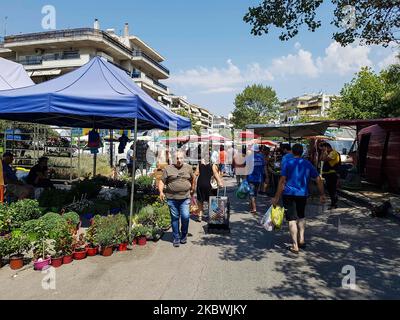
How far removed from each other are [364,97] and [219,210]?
35189 millimetres

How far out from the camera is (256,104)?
265 feet

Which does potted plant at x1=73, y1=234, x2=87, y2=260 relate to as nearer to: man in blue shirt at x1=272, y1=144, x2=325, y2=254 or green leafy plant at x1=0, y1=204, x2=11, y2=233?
green leafy plant at x1=0, y1=204, x2=11, y2=233

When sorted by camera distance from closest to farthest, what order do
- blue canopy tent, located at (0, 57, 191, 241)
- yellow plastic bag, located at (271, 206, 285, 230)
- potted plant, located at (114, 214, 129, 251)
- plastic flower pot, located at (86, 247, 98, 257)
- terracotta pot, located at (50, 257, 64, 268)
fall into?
terracotta pot, located at (50, 257, 64, 268) < plastic flower pot, located at (86, 247, 98, 257) < potted plant, located at (114, 214, 129, 251) < yellow plastic bag, located at (271, 206, 285, 230) < blue canopy tent, located at (0, 57, 191, 241)

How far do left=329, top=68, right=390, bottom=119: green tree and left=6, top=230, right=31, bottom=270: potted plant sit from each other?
36.4 metres

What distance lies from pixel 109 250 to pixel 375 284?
3813 millimetres

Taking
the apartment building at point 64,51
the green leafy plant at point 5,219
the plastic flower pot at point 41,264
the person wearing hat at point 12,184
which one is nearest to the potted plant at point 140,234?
the plastic flower pot at point 41,264

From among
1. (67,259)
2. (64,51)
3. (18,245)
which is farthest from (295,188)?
(64,51)

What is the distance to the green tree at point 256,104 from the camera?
79.2 m

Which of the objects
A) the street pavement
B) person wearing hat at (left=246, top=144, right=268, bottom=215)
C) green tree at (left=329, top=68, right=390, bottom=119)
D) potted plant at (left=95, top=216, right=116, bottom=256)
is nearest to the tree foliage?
green tree at (left=329, top=68, right=390, bottom=119)

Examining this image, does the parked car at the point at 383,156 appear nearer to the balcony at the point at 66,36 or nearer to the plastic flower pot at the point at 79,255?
the plastic flower pot at the point at 79,255

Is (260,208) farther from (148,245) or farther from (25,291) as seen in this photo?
(25,291)

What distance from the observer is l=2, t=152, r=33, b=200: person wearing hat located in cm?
829

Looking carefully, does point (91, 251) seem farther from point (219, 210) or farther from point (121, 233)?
point (219, 210)

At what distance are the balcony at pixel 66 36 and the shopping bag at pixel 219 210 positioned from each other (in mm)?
39753
